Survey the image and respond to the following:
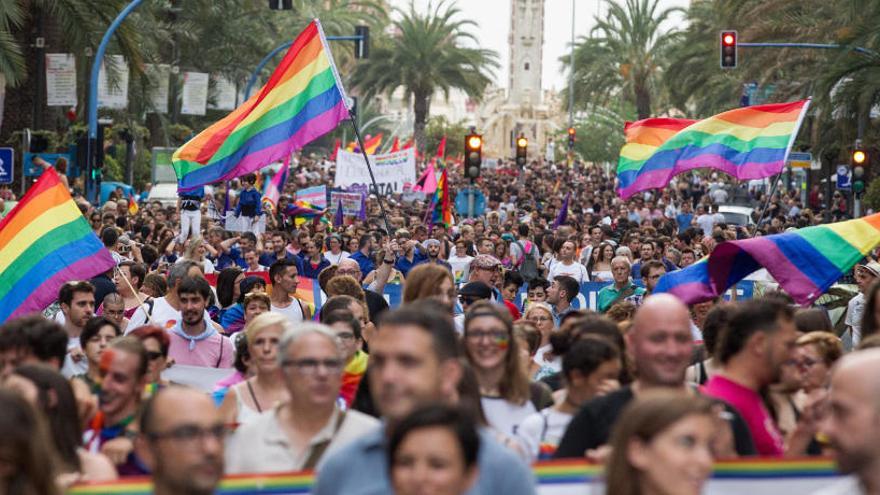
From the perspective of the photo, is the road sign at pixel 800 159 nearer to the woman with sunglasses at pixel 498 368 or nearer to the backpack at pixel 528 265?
the backpack at pixel 528 265

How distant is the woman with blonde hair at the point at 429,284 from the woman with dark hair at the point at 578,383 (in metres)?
1.61

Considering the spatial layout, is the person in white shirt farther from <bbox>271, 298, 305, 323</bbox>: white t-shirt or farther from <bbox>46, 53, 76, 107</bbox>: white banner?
<bbox>46, 53, 76, 107</bbox>: white banner

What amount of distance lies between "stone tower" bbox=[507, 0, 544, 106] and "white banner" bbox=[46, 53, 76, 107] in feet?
468

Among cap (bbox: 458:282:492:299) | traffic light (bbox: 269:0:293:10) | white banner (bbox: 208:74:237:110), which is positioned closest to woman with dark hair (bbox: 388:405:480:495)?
cap (bbox: 458:282:492:299)

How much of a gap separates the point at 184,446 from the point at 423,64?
61.2 meters

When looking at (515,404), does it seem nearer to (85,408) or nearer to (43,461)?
(85,408)

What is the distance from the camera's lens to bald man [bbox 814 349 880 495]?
185 inches

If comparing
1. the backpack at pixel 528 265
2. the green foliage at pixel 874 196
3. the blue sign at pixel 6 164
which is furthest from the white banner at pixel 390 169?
the backpack at pixel 528 265

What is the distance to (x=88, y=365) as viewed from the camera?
371 inches

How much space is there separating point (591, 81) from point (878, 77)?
1503 inches

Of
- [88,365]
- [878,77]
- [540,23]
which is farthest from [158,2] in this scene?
[540,23]

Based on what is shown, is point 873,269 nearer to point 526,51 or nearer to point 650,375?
point 650,375

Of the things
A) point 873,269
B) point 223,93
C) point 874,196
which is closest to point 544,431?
point 873,269

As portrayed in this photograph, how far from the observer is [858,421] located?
4.77 metres
